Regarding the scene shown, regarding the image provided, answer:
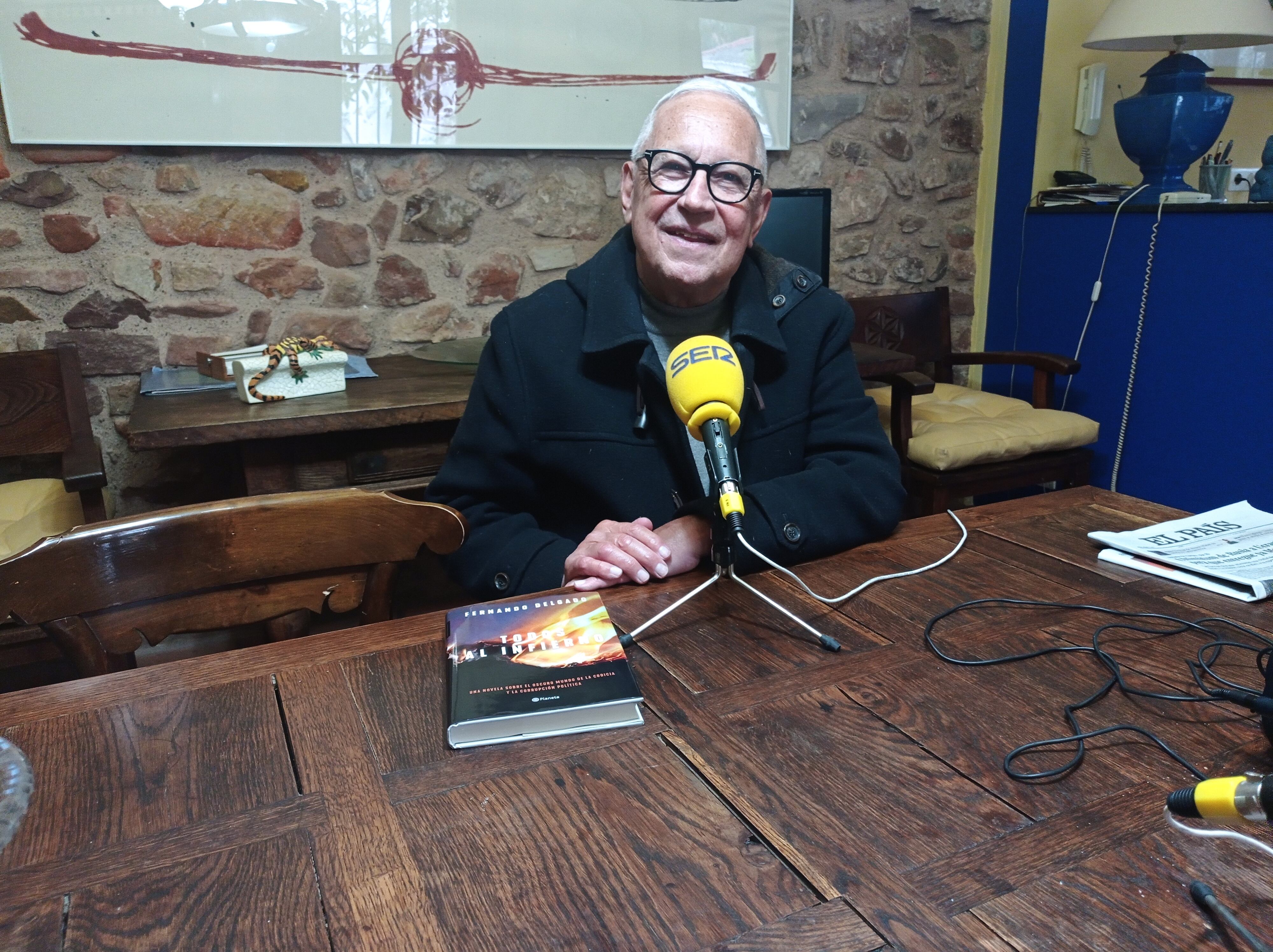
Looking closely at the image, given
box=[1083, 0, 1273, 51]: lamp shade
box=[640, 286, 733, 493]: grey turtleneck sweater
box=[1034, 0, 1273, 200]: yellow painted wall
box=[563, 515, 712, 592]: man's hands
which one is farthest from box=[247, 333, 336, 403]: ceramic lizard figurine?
box=[1034, 0, 1273, 200]: yellow painted wall

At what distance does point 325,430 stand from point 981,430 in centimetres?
175

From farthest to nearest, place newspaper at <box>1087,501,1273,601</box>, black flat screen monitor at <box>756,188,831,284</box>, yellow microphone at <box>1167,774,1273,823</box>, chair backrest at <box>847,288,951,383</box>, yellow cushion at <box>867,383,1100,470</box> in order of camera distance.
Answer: chair backrest at <box>847,288,951,383</box> → black flat screen monitor at <box>756,188,831,284</box> → yellow cushion at <box>867,383,1100,470</box> → newspaper at <box>1087,501,1273,601</box> → yellow microphone at <box>1167,774,1273,823</box>

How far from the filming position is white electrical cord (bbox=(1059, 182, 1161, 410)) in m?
2.92

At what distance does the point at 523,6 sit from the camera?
8.18ft

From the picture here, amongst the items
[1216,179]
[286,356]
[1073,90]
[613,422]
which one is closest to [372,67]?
[286,356]

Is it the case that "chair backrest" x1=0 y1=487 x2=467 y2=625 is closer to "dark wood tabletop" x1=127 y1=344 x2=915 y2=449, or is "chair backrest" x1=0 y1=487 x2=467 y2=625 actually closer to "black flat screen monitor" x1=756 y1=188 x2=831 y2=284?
"dark wood tabletop" x1=127 y1=344 x2=915 y2=449

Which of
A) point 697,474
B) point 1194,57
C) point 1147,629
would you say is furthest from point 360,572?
point 1194,57

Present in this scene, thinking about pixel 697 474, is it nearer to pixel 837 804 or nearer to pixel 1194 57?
pixel 837 804

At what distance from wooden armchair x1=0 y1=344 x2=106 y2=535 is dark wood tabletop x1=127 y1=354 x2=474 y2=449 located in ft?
0.51

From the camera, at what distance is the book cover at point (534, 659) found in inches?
31.5

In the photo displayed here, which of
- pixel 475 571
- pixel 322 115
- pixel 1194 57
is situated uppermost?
pixel 1194 57

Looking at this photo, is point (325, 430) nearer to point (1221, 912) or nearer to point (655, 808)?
point (655, 808)

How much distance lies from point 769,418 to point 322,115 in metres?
1.57

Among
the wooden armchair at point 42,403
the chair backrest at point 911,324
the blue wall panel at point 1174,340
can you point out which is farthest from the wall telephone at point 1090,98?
the wooden armchair at point 42,403
